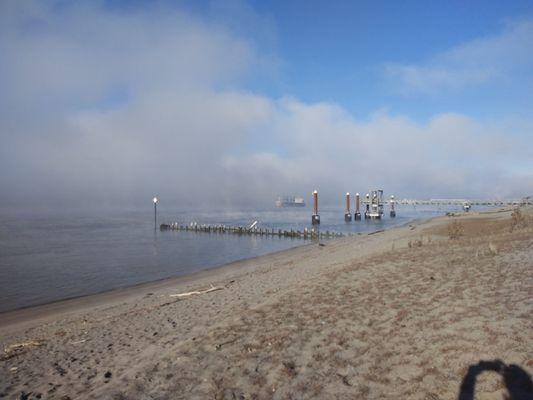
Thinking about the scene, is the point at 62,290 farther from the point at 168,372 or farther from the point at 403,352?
the point at 403,352

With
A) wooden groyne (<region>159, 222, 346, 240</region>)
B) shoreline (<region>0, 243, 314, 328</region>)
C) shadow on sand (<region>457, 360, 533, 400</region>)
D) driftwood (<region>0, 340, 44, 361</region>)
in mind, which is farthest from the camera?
wooden groyne (<region>159, 222, 346, 240</region>)

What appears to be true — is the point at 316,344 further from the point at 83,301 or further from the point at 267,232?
the point at 267,232

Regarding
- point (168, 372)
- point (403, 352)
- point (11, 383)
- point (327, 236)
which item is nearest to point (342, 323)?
point (403, 352)

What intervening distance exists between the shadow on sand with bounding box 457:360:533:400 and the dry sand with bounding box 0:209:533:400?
0.08 feet

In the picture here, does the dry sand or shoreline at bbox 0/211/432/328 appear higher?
the dry sand

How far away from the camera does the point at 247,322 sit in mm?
8844

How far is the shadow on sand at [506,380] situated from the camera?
4902 millimetres

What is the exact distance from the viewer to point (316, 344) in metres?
7.25

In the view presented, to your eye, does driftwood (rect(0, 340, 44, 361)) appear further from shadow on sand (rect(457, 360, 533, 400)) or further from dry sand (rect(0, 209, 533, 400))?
shadow on sand (rect(457, 360, 533, 400))

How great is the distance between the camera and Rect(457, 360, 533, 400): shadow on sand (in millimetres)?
4902

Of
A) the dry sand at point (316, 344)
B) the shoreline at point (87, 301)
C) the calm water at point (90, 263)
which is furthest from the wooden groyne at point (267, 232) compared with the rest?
the dry sand at point (316, 344)

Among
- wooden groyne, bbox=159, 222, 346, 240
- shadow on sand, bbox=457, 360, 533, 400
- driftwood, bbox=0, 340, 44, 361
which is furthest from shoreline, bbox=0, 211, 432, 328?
wooden groyne, bbox=159, 222, 346, 240

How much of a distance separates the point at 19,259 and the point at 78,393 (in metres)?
29.6

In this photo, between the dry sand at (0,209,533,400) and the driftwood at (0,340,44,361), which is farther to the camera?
the driftwood at (0,340,44,361)
